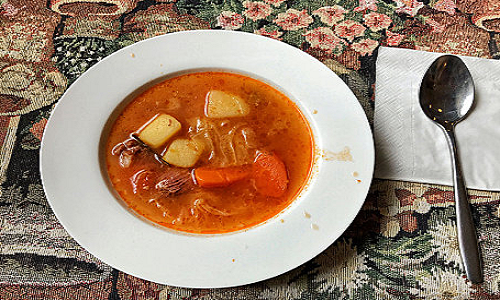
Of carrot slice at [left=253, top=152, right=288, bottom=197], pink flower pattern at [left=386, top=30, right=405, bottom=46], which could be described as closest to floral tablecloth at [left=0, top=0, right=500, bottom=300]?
pink flower pattern at [left=386, top=30, right=405, bottom=46]

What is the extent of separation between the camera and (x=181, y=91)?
6.01 feet

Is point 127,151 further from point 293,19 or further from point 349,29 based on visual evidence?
point 349,29

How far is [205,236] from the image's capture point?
1.50m

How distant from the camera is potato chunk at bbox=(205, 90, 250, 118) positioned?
1777 millimetres

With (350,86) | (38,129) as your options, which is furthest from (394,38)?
(38,129)

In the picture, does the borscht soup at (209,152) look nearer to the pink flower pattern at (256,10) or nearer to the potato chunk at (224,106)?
the potato chunk at (224,106)

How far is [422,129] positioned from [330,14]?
0.79 meters

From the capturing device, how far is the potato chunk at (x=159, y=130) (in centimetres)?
168

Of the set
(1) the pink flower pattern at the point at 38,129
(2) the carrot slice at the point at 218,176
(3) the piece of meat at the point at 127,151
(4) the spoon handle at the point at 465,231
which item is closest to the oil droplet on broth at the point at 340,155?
(2) the carrot slice at the point at 218,176

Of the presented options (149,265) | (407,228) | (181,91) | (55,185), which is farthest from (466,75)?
(55,185)

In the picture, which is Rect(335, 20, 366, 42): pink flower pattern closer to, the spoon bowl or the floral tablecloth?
the floral tablecloth

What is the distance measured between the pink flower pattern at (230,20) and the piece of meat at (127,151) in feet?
2.79

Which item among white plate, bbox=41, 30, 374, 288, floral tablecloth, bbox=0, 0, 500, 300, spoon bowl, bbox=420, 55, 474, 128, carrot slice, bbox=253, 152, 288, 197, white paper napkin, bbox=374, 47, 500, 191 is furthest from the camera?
spoon bowl, bbox=420, 55, 474, 128

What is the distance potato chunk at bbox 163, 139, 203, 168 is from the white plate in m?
0.25
